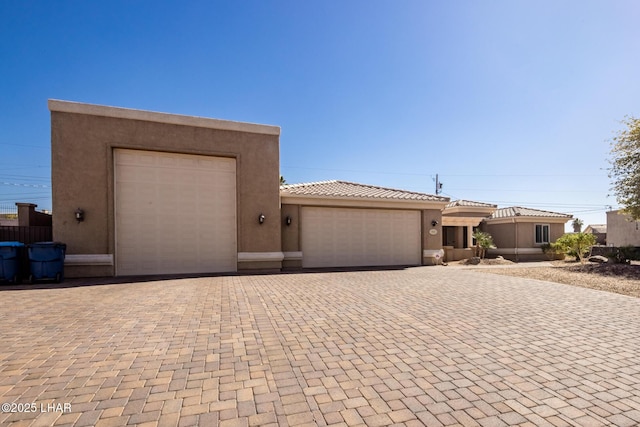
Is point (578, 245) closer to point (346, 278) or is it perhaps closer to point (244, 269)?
point (346, 278)

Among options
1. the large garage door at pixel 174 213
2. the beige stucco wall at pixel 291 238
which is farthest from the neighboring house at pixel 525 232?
the large garage door at pixel 174 213

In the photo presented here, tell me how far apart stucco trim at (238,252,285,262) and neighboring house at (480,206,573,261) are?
18.1 m

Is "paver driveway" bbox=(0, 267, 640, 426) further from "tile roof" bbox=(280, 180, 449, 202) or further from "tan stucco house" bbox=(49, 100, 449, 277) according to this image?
"tile roof" bbox=(280, 180, 449, 202)

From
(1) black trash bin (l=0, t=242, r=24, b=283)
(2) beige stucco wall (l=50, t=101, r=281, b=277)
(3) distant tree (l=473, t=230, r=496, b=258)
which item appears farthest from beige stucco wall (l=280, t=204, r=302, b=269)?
(3) distant tree (l=473, t=230, r=496, b=258)

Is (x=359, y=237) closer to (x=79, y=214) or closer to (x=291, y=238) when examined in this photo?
(x=291, y=238)

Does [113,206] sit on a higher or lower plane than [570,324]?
higher

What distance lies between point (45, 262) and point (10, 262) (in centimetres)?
91

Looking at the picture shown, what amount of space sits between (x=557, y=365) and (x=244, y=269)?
1050 centimetres

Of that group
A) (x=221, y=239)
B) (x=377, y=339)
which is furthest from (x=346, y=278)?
(x=377, y=339)

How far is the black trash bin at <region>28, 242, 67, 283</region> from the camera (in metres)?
9.41

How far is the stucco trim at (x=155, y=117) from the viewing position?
1047 cm

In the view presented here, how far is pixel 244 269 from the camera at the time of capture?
12.3 m

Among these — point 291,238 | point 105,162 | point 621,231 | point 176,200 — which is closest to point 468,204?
point 291,238

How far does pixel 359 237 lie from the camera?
14.9 m
